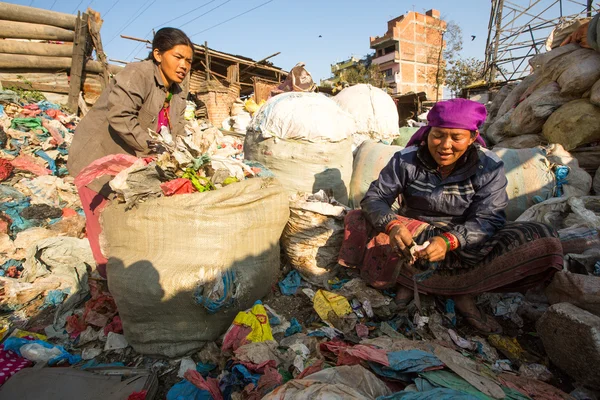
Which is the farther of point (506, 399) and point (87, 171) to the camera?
point (87, 171)

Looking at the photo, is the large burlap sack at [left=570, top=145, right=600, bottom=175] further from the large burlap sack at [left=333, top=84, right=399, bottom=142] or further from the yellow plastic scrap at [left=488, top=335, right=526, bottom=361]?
the yellow plastic scrap at [left=488, top=335, right=526, bottom=361]

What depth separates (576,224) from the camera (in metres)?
2.27

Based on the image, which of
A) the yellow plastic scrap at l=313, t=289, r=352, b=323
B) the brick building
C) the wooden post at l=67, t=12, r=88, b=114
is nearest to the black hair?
the yellow plastic scrap at l=313, t=289, r=352, b=323

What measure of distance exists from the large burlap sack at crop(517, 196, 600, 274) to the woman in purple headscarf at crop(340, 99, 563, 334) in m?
0.34

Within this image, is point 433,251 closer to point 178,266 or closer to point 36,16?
point 178,266

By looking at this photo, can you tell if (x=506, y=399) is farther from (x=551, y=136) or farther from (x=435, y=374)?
(x=551, y=136)

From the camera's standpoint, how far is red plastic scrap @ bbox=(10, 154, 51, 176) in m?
4.01

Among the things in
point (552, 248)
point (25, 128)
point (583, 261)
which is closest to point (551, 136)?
point (583, 261)

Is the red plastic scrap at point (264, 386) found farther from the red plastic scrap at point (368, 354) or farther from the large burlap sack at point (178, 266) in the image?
the large burlap sack at point (178, 266)

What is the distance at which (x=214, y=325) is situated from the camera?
5.81 ft

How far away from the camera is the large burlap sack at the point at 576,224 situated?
76.6 inches

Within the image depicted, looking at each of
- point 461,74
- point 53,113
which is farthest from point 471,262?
point 461,74

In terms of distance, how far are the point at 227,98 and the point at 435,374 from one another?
10.7m

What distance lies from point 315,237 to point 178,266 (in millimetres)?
984
